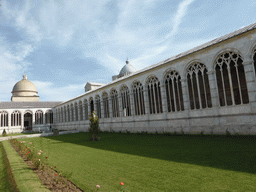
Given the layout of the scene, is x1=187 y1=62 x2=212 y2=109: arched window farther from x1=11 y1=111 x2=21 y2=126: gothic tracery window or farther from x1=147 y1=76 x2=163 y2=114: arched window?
x1=11 y1=111 x2=21 y2=126: gothic tracery window

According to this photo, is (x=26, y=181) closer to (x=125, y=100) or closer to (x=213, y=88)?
(x=213, y=88)

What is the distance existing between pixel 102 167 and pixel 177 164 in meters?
3.27

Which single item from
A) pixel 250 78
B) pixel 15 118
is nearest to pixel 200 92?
pixel 250 78

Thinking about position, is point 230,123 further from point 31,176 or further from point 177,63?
point 31,176

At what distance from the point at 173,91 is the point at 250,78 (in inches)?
304

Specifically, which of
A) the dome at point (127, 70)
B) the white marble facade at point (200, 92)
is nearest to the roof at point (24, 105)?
the dome at point (127, 70)

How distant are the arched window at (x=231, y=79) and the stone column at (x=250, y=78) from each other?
2.11 ft

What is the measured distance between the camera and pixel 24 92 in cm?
6625

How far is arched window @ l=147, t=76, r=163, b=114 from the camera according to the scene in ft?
71.9

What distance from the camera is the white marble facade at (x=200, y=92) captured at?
1407 cm

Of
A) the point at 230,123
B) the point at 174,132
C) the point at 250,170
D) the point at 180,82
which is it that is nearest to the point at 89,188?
the point at 250,170

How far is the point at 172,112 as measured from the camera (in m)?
20.0

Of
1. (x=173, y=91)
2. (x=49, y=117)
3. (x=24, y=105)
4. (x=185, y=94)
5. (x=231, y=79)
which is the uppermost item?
(x=24, y=105)

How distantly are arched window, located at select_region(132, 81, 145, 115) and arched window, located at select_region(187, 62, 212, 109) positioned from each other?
788 centimetres
